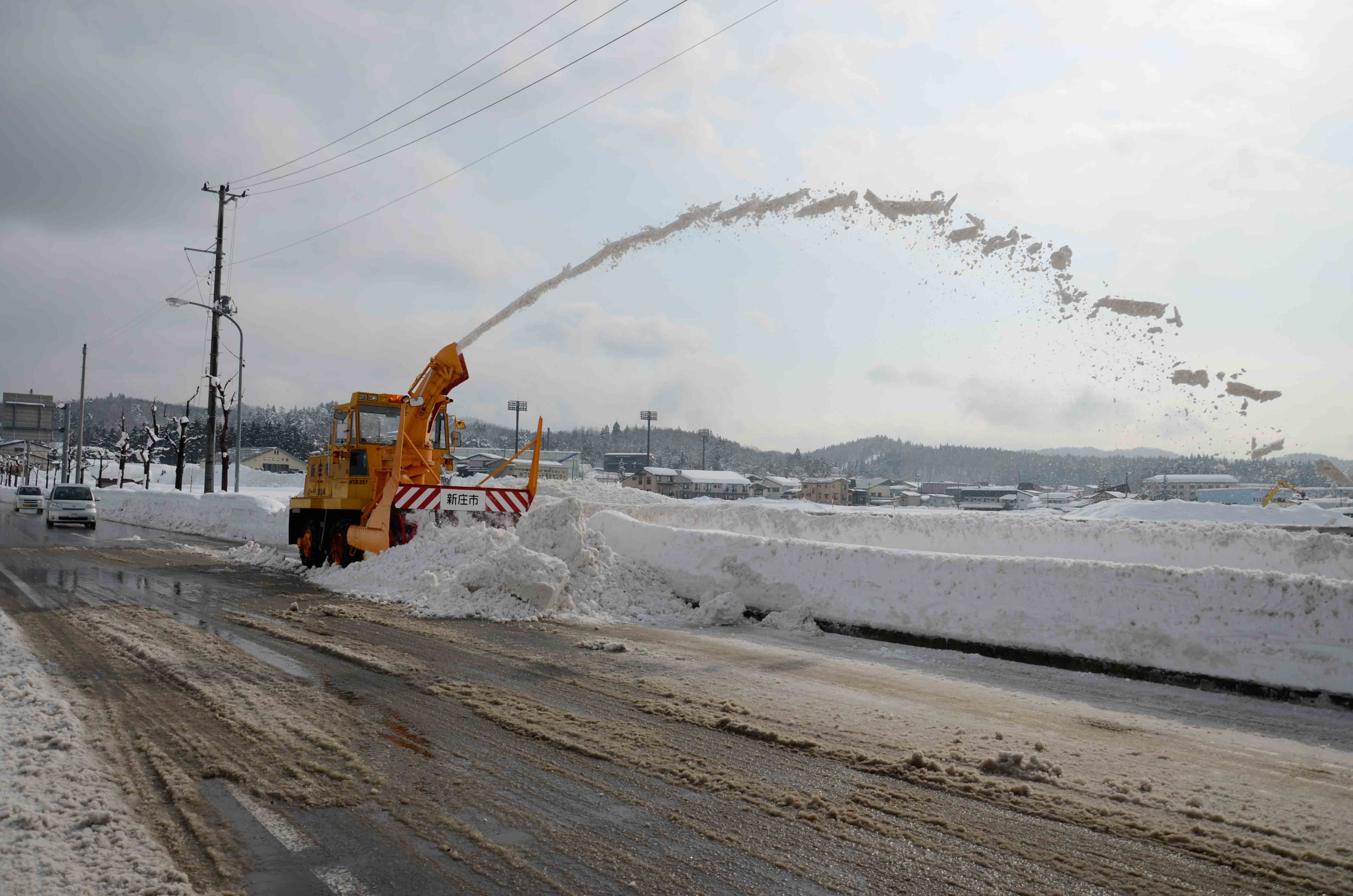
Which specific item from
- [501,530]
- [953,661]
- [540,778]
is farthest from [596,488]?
[540,778]

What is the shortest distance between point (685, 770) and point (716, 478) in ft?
281

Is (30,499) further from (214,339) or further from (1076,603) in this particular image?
(1076,603)

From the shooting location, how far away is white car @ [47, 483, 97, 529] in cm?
3103

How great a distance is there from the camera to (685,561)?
1322 centimetres

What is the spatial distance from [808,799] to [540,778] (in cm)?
154

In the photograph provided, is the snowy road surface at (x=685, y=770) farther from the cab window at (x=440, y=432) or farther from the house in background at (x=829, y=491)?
the house in background at (x=829, y=491)

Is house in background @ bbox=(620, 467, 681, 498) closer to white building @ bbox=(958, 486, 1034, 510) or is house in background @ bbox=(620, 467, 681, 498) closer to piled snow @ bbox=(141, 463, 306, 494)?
white building @ bbox=(958, 486, 1034, 510)

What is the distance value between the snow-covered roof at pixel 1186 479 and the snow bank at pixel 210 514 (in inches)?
1743

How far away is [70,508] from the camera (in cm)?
3120

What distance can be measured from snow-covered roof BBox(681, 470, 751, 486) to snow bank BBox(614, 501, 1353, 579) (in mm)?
65203

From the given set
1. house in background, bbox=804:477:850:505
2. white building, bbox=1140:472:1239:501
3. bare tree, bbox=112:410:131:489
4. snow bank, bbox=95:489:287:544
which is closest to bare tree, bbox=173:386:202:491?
snow bank, bbox=95:489:287:544

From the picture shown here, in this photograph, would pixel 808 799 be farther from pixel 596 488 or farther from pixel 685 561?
pixel 596 488

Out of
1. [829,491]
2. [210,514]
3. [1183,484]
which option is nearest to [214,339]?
[210,514]

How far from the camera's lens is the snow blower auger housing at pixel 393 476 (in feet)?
47.6
